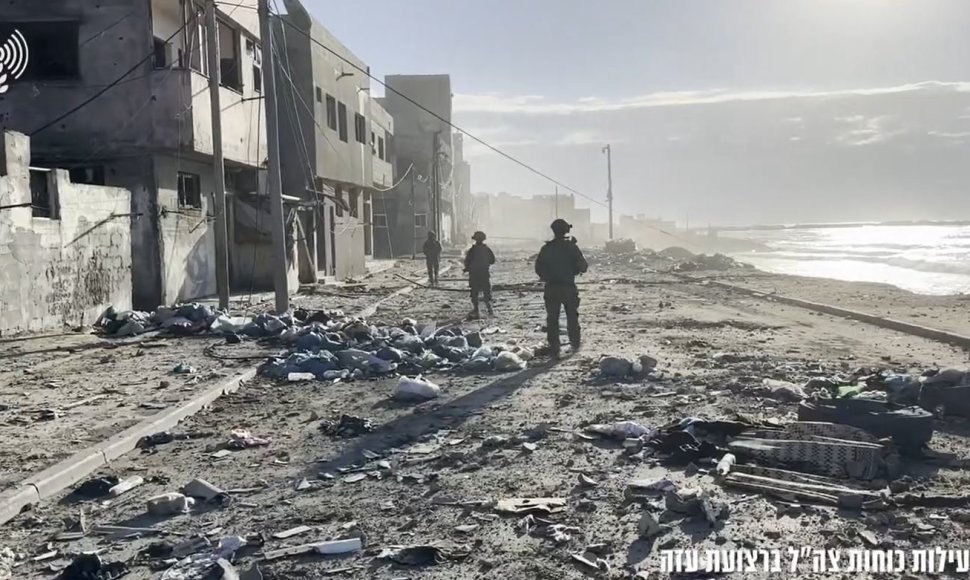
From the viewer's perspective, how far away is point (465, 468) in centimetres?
611

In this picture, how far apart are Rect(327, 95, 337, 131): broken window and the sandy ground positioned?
19211 mm

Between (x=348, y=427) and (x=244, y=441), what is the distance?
89 cm

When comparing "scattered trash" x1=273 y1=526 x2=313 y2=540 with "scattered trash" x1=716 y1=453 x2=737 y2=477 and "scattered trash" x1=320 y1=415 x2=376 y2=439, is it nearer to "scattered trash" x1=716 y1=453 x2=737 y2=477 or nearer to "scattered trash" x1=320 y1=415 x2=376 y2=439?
"scattered trash" x1=320 y1=415 x2=376 y2=439

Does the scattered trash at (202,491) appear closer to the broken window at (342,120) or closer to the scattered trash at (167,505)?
the scattered trash at (167,505)

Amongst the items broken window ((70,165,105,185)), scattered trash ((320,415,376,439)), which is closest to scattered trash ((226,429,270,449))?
scattered trash ((320,415,376,439))

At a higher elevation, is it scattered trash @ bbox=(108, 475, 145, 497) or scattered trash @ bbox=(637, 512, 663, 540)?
scattered trash @ bbox=(637, 512, 663, 540)

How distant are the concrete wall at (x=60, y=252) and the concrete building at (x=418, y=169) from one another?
80.8 ft

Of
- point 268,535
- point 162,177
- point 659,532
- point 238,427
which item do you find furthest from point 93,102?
point 659,532

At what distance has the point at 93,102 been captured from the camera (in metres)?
17.9

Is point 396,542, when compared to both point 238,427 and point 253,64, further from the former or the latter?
point 253,64

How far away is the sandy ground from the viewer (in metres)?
4.47

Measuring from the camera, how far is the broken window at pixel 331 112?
3058cm

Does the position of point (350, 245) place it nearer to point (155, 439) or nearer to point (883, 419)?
point (155, 439)

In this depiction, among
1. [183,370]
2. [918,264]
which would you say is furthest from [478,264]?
[918,264]
